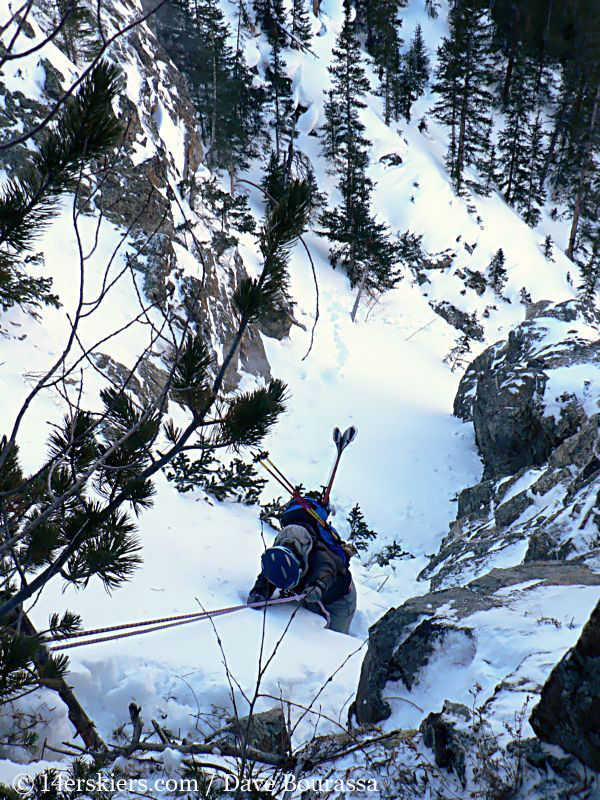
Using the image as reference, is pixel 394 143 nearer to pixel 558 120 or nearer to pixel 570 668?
pixel 558 120

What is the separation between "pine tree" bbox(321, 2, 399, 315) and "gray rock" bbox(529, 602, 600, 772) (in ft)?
58.4

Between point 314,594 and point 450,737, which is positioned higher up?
point 314,594

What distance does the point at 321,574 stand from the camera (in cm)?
477

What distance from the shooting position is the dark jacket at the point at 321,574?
4.78 meters

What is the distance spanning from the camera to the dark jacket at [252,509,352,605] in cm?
478

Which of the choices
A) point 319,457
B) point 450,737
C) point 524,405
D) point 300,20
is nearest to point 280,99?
point 300,20

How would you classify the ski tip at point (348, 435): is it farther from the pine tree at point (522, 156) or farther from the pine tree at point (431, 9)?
the pine tree at point (431, 9)

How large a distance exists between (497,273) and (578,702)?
26508mm

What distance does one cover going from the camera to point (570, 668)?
1.62 m

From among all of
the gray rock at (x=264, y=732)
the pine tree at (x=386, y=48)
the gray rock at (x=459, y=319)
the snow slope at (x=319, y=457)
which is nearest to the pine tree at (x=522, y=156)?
the snow slope at (x=319, y=457)

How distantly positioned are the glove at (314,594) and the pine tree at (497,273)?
2380 cm

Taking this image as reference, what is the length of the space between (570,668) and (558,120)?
3922 centimetres

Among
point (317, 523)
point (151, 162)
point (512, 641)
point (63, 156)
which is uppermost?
point (151, 162)

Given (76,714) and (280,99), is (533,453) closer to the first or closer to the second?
(76,714)
